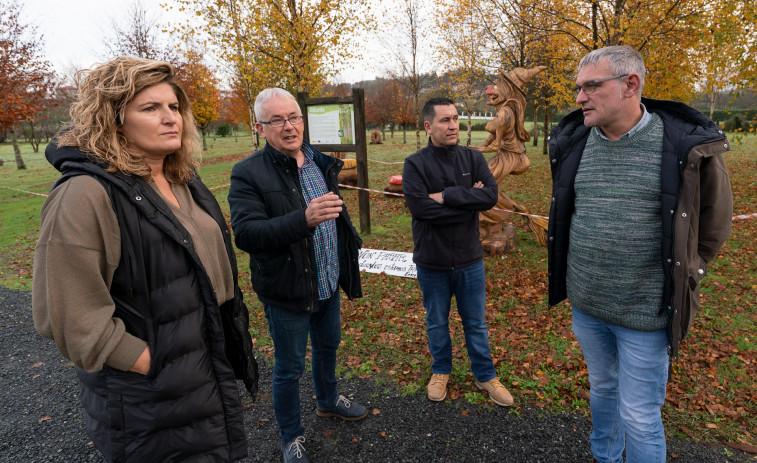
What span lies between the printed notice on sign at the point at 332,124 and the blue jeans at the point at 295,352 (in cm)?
502

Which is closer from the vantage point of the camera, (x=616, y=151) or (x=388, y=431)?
(x=616, y=151)

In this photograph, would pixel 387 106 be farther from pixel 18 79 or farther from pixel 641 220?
pixel 641 220

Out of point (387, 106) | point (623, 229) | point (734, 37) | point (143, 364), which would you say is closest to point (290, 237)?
point (143, 364)

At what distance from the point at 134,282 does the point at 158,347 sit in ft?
0.93

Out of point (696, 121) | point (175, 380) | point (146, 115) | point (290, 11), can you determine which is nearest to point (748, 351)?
point (696, 121)

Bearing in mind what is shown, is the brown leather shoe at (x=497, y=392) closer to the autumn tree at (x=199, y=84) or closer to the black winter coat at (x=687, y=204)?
the black winter coat at (x=687, y=204)

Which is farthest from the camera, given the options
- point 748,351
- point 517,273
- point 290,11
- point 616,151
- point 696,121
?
point 290,11

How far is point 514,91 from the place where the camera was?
612 cm

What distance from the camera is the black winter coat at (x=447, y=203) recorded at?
314cm

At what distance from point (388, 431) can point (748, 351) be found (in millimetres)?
3497

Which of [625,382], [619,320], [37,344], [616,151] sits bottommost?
[37,344]

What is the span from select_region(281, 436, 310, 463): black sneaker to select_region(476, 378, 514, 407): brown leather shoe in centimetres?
149

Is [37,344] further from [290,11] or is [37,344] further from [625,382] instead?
[290,11]

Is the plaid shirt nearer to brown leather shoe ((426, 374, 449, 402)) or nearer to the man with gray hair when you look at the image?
brown leather shoe ((426, 374, 449, 402))
